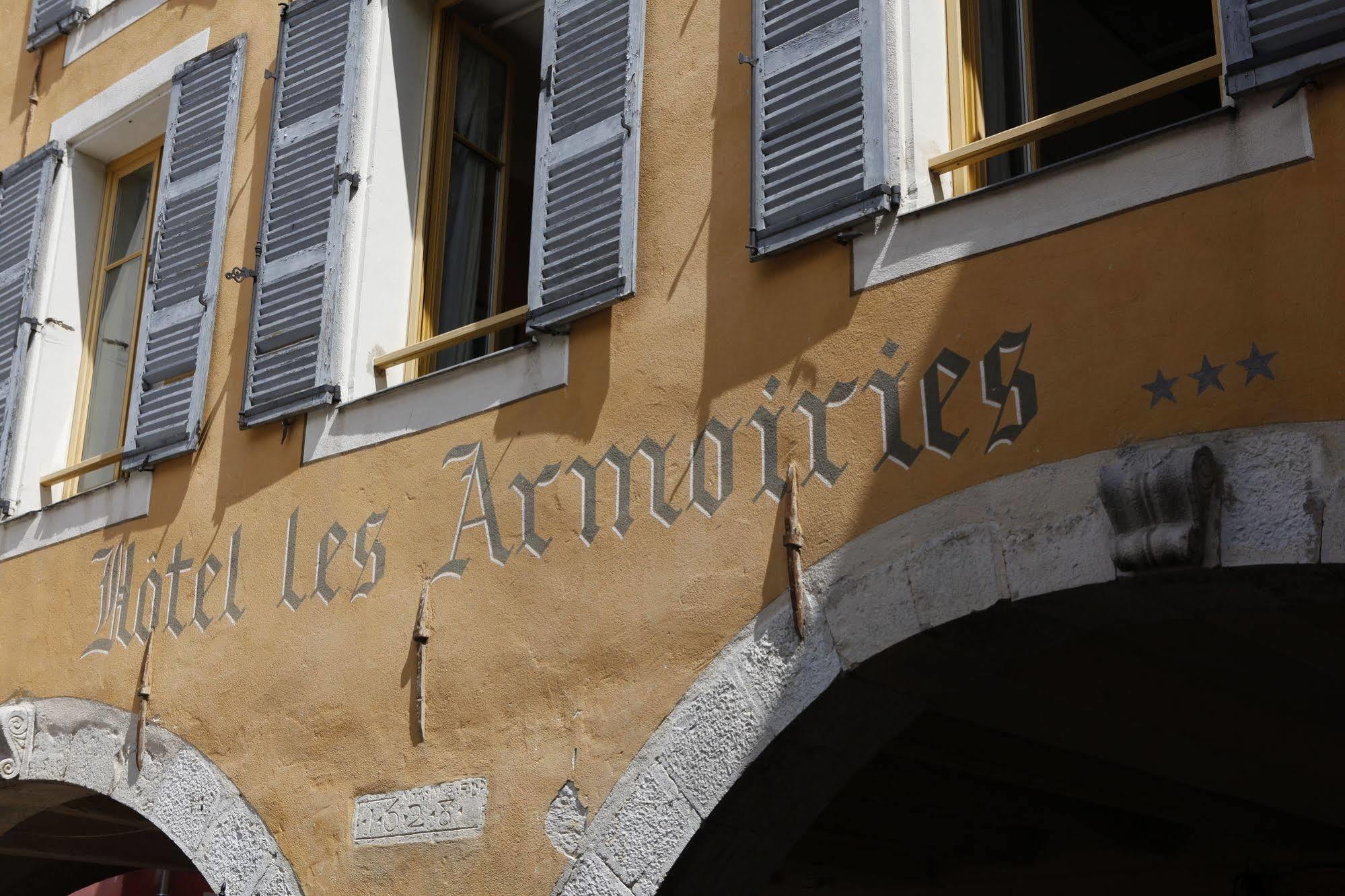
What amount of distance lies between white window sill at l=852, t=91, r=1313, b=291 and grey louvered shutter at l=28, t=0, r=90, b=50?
4771 millimetres

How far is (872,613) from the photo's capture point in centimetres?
429

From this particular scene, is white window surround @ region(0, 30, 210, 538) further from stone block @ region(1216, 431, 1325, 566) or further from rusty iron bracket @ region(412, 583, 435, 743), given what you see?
stone block @ region(1216, 431, 1325, 566)

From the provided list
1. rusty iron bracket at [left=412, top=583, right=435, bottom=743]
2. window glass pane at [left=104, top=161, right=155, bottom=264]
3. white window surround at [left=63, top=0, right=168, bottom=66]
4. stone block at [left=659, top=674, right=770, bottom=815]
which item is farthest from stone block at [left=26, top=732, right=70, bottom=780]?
white window surround at [left=63, top=0, right=168, bottom=66]

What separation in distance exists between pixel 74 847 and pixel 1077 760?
4842 mm

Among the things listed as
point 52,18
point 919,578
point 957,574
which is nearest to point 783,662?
point 919,578

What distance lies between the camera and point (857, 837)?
738 centimetres

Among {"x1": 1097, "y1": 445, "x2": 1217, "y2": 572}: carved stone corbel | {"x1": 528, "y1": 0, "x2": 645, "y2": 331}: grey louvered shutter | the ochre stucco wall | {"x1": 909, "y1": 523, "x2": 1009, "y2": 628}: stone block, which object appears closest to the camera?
{"x1": 1097, "y1": 445, "x2": 1217, "y2": 572}: carved stone corbel

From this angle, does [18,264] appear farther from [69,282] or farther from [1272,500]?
[1272,500]

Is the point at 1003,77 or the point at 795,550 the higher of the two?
the point at 1003,77

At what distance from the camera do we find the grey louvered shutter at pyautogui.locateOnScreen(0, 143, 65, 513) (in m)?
7.28

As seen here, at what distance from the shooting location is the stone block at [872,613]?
422cm

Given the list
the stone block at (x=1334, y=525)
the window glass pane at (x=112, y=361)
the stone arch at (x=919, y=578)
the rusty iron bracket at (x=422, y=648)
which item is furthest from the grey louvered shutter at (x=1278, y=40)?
the window glass pane at (x=112, y=361)

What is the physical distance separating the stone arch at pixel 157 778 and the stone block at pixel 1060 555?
2.71 meters

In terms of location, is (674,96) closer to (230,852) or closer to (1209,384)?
(1209,384)
